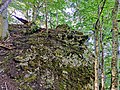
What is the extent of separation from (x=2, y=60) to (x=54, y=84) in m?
1.75

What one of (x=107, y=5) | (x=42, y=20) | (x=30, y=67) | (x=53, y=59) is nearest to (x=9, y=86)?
(x=30, y=67)

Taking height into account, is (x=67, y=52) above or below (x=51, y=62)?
above

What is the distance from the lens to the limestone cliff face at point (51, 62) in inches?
235

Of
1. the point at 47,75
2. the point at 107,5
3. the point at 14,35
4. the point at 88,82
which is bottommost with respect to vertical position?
the point at 88,82

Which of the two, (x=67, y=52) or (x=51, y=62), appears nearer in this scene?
(x=51, y=62)

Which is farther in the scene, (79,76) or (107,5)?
(107,5)

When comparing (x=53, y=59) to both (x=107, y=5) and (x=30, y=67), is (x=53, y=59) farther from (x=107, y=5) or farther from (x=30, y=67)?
(x=107, y=5)

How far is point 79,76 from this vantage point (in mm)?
7035

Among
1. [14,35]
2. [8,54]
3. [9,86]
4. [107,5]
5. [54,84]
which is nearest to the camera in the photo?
[9,86]

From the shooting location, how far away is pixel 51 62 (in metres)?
6.75

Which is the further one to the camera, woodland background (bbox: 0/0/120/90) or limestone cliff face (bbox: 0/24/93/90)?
limestone cliff face (bbox: 0/24/93/90)

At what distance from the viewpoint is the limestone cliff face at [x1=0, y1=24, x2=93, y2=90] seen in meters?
5.97

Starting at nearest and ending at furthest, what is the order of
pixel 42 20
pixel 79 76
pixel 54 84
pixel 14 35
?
1. pixel 54 84
2. pixel 79 76
3. pixel 14 35
4. pixel 42 20

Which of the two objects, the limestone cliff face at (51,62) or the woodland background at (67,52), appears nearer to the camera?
the woodland background at (67,52)
